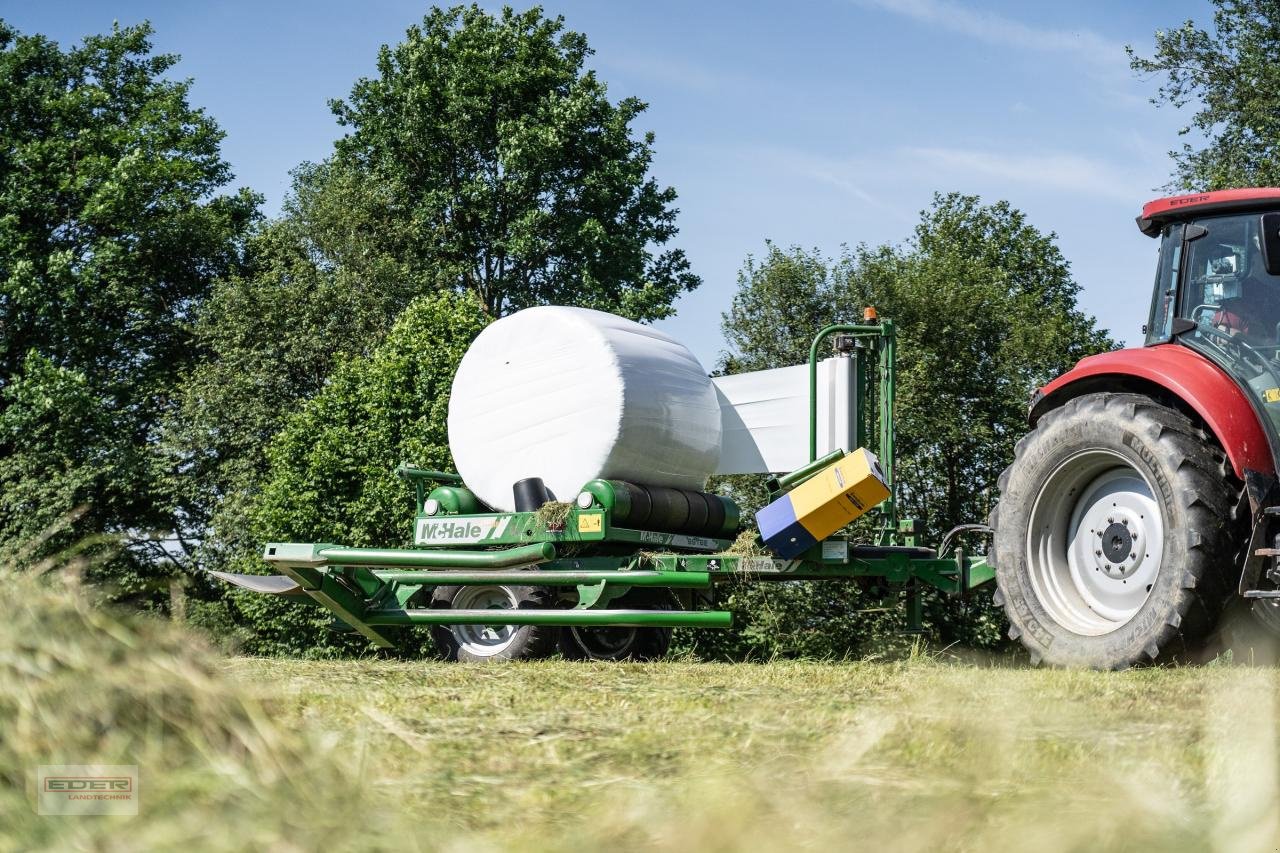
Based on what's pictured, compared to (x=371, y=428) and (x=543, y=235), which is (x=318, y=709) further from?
(x=543, y=235)

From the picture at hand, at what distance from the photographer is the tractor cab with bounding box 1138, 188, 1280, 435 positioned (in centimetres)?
679

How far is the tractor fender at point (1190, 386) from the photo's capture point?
655 cm

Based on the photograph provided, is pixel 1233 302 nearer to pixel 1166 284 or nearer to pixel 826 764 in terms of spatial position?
pixel 1166 284

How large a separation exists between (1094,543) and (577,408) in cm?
448

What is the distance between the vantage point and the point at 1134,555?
707cm

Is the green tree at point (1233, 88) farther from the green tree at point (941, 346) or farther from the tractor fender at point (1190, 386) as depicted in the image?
the tractor fender at point (1190, 386)

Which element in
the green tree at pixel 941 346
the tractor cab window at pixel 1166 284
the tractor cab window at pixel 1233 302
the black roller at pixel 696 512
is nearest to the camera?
the tractor cab window at pixel 1233 302

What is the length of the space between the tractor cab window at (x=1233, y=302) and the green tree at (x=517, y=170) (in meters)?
20.9

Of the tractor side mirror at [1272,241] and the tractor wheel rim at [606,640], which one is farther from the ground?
the tractor side mirror at [1272,241]

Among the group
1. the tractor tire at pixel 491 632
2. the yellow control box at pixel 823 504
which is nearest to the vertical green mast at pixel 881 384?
the yellow control box at pixel 823 504

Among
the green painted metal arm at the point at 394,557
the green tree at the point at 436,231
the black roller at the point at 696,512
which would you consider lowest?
the green painted metal arm at the point at 394,557

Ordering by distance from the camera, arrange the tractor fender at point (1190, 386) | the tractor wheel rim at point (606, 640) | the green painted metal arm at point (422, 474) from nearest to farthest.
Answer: the tractor fender at point (1190, 386) < the tractor wheel rim at point (606, 640) < the green painted metal arm at point (422, 474)
